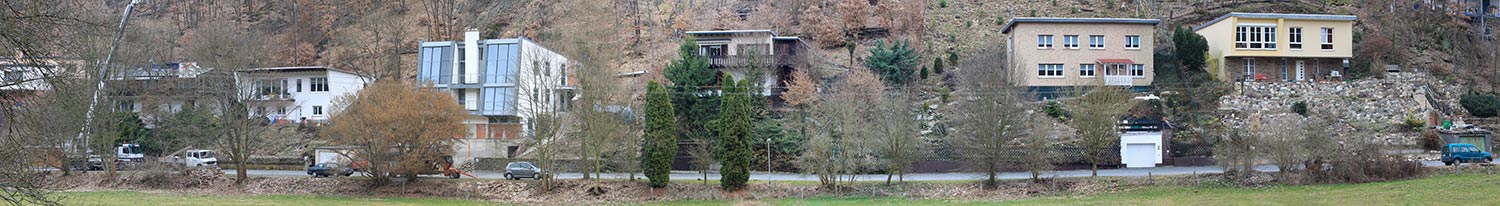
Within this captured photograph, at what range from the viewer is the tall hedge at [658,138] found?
40531 millimetres

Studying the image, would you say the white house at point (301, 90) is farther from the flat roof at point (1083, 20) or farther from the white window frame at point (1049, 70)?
the white window frame at point (1049, 70)

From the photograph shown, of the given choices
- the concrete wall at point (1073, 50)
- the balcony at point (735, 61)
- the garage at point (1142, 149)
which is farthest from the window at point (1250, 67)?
the balcony at point (735, 61)

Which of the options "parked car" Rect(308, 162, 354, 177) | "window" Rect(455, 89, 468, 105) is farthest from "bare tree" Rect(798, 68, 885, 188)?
"window" Rect(455, 89, 468, 105)

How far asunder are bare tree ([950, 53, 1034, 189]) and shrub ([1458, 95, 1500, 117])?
79.0 ft

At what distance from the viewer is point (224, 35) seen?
63.0 meters

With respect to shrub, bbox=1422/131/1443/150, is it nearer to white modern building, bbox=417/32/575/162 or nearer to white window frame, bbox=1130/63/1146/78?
white window frame, bbox=1130/63/1146/78

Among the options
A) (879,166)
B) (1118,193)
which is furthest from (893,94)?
(1118,193)

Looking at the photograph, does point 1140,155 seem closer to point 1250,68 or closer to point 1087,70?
point 1087,70

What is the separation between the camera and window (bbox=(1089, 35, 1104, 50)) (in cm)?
5906

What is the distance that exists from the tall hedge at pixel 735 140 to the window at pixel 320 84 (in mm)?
33370

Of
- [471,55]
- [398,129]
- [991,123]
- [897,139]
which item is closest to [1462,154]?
[991,123]

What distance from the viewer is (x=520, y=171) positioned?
4497cm

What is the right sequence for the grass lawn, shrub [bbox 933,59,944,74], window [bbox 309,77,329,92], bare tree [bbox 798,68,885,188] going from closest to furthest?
the grass lawn, bare tree [bbox 798,68,885,188], shrub [bbox 933,59,944,74], window [bbox 309,77,329,92]

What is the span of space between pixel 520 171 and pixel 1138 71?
1323 inches
